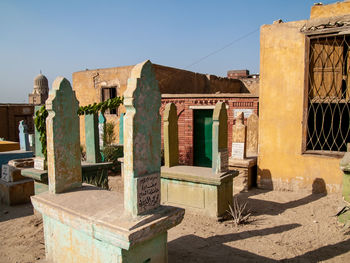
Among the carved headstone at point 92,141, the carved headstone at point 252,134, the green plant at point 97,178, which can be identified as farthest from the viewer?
the carved headstone at point 252,134

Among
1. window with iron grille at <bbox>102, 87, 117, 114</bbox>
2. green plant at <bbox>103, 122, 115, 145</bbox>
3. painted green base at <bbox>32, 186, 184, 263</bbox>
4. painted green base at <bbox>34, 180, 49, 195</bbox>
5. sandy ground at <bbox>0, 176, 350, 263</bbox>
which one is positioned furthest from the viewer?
window with iron grille at <bbox>102, 87, 117, 114</bbox>

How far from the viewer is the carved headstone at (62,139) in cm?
363

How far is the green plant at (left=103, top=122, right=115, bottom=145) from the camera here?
35.8ft

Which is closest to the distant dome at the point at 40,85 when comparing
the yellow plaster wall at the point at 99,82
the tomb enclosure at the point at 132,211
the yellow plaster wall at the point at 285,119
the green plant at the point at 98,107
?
the yellow plaster wall at the point at 99,82

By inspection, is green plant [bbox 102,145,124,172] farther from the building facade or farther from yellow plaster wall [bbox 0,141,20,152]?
yellow plaster wall [bbox 0,141,20,152]

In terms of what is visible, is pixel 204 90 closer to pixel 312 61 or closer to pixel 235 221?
pixel 312 61

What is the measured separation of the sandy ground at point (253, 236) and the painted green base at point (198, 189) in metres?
0.25

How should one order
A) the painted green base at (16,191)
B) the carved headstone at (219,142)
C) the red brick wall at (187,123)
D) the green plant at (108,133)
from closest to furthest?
the carved headstone at (219,142), the painted green base at (16,191), the red brick wall at (187,123), the green plant at (108,133)

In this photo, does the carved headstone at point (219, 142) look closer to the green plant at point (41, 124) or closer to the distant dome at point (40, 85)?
→ the green plant at point (41, 124)

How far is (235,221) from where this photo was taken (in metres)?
5.59

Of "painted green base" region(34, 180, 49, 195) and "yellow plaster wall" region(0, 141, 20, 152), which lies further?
"yellow plaster wall" region(0, 141, 20, 152)

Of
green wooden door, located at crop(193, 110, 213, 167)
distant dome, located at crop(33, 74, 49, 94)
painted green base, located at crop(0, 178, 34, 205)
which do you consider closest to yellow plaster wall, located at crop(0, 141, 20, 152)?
painted green base, located at crop(0, 178, 34, 205)

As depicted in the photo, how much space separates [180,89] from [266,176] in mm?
6450

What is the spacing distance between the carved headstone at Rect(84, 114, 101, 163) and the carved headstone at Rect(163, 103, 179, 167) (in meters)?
1.59
